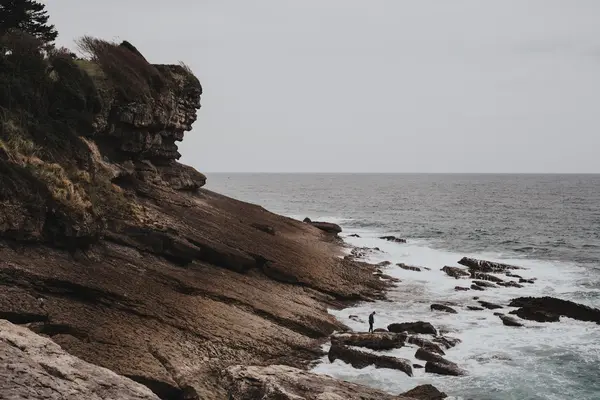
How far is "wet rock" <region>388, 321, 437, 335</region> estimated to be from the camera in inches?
1169

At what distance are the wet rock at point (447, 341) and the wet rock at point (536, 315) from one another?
8.03 m

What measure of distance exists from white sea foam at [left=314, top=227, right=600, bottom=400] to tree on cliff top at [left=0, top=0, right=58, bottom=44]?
2915 cm

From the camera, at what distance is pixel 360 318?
31953 mm

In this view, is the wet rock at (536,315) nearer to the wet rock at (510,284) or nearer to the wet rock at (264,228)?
the wet rock at (510,284)

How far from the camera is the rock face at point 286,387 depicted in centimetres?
1423

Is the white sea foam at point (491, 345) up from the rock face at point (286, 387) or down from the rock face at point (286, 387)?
down

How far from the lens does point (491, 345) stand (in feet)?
94.3

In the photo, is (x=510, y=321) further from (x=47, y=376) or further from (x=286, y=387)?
(x=47, y=376)

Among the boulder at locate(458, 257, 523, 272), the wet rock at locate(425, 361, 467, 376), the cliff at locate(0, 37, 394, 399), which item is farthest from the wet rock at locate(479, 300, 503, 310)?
the boulder at locate(458, 257, 523, 272)

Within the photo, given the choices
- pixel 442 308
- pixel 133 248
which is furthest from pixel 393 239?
pixel 133 248

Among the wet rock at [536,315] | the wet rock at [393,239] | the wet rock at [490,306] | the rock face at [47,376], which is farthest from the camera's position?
the wet rock at [393,239]

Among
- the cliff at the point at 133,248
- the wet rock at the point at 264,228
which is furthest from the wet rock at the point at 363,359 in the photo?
the wet rock at the point at 264,228

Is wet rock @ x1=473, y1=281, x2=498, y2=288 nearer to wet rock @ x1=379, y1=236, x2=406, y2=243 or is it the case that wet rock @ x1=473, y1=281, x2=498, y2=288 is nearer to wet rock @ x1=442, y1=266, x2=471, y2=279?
wet rock @ x1=442, y1=266, x2=471, y2=279

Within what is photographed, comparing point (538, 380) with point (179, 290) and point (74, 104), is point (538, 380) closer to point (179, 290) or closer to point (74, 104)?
point (179, 290)
